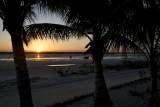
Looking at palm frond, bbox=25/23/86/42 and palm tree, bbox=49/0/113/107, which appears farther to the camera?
palm tree, bbox=49/0/113/107

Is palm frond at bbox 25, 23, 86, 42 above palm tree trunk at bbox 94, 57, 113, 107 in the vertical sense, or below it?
above

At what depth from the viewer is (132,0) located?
10.4 metres

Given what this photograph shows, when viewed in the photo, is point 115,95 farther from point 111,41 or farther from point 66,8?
point 66,8

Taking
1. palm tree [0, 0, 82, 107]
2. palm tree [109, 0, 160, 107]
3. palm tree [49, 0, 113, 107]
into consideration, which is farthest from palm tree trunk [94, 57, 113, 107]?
palm tree [0, 0, 82, 107]

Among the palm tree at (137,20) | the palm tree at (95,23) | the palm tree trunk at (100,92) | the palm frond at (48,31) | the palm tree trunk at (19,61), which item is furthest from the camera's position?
the palm tree trunk at (100,92)

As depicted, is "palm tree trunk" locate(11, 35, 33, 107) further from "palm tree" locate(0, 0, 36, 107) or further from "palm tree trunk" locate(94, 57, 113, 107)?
"palm tree trunk" locate(94, 57, 113, 107)

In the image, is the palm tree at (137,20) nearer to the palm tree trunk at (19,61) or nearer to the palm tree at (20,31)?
the palm tree at (20,31)

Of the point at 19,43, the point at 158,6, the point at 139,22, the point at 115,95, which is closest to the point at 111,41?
the point at 139,22

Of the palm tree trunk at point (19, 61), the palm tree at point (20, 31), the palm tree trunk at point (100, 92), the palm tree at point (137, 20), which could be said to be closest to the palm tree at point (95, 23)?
the palm tree trunk at point (100, 92)

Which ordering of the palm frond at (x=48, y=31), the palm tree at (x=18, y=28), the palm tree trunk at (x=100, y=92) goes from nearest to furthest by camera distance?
1. the palm tree at (x=18, y=28)
2. the palm frond at (x=48, y=31)
3. the palm tree trunk at (x=100, y=92)

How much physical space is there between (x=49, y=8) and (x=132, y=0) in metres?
2.48

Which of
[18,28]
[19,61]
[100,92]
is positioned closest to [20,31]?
[18,28]

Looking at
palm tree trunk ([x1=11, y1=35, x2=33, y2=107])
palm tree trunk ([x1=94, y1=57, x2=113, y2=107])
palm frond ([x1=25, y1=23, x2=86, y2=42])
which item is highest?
palm frond ([x1=25, y1=23, x2=86, y2=42])

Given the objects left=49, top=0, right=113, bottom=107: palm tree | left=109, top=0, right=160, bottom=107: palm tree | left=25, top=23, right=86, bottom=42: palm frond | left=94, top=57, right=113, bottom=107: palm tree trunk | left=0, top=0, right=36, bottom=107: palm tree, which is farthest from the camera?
left=94, top=57, right=113, bottom=107: palm tree trunk
